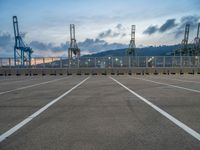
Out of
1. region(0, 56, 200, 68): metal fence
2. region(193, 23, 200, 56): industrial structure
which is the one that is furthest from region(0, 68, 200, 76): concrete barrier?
region(193, 23, 200, 56): industrial structure

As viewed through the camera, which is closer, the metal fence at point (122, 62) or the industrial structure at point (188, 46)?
the metal fence at point (122, 62)

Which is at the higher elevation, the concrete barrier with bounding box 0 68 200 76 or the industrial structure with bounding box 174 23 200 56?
the industrial structure with bounding box 174 23 200 56

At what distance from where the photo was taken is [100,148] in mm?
4426

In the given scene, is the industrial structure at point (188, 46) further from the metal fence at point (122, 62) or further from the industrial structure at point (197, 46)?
the metal fence at point (122, 62)

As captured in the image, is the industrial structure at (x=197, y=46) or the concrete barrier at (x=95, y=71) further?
the industrial structure at (x=197, y=46)

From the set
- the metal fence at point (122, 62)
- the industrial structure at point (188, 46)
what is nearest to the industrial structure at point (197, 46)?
the industrial structure at point (188, 46)

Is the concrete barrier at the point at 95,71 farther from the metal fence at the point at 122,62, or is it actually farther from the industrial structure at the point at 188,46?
the industrial structure at the point at 188,46

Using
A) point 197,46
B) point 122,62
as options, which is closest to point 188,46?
point 197,46

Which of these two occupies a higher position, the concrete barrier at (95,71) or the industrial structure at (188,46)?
the industrial structure at (188,46)

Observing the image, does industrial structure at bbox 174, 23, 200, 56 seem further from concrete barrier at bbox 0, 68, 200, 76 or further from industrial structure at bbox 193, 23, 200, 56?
concrete barrier at bbox 0, 68, 200, 76

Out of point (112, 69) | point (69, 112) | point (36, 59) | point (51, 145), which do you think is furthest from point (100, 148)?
point (36, 59)

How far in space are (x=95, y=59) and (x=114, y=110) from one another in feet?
138

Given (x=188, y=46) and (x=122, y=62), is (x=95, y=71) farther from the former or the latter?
(x=188, y=46)

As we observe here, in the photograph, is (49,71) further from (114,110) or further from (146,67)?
(114,110)
